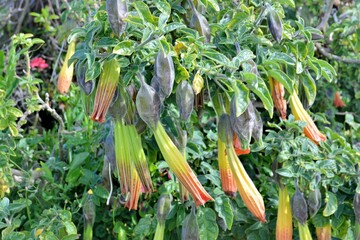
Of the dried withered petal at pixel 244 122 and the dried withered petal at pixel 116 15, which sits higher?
the dried withered petal at pixel 116 15

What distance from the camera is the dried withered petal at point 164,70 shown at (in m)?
1.49

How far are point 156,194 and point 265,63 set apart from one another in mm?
853

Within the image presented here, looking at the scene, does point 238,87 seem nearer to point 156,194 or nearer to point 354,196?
point 354,196

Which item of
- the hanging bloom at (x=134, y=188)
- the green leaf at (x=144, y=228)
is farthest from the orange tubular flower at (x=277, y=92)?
the green leaf at (x=144, y=228)

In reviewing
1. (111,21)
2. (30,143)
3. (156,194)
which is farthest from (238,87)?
(30,143)

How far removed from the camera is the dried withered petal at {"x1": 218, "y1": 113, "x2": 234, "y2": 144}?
1691 mm

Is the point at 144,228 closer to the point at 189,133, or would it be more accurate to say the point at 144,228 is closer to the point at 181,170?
the point at 189,133

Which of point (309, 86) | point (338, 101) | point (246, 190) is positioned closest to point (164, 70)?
point (246, 190)

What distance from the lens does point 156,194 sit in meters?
2.39

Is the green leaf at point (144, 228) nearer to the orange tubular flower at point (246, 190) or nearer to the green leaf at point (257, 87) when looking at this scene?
the orange tubular flower at point (246, 190)

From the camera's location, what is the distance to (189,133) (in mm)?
1917

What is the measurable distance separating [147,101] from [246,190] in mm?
372

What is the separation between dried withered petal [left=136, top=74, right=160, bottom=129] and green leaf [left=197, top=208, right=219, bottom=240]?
0.46 metres

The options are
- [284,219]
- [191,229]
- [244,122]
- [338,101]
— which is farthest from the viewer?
[338,101]
